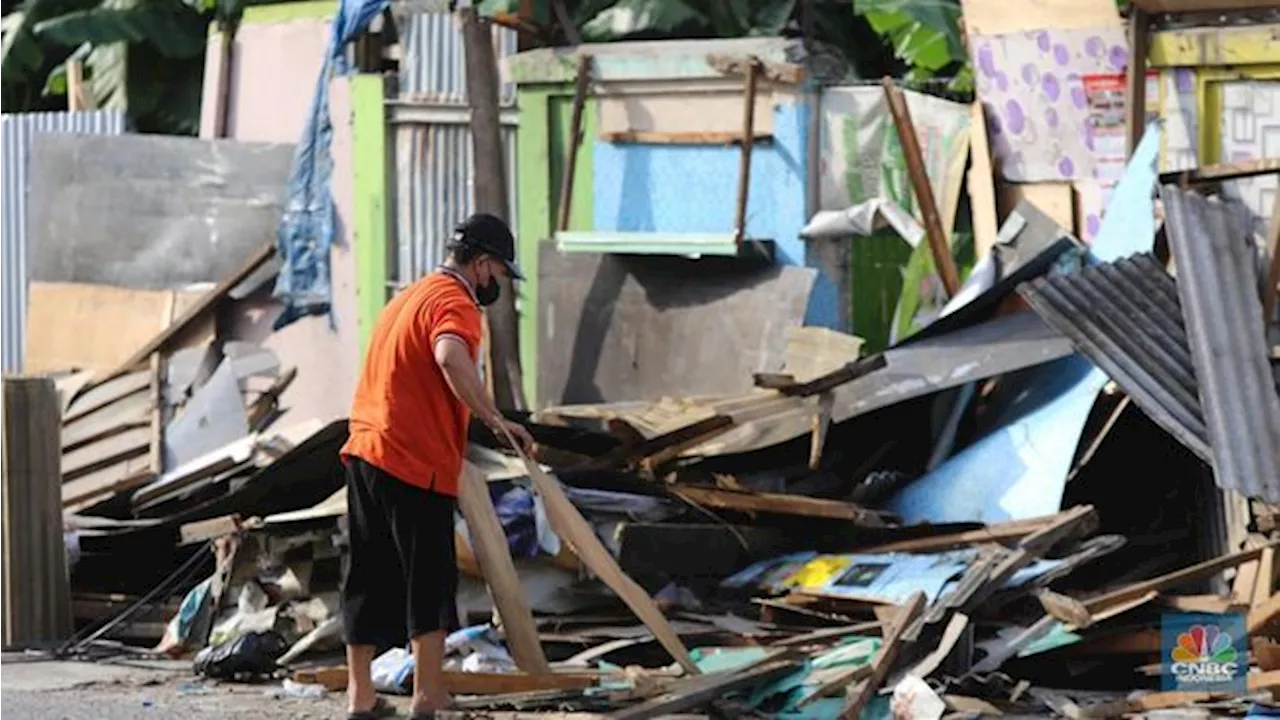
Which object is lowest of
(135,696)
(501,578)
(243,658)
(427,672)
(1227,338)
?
(135,696)

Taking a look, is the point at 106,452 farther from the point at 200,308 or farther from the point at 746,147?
the point at 746,147

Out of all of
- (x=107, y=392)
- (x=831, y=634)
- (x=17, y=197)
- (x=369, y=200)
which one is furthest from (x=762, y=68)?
(x=17, y=197)

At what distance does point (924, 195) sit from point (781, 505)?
321cm

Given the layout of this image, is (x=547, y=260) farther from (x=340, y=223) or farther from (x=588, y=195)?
(x=340, y=223)

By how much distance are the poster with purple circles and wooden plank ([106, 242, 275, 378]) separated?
19.1ft

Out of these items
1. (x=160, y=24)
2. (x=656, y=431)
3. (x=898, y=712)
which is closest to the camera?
(x=898, y=712)

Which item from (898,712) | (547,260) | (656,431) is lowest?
(898,712)

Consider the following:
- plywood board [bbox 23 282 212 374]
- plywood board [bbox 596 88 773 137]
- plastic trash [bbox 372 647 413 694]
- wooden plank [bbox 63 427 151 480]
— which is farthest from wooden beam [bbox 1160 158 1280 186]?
plywood board [bbox 23 282 212 374]

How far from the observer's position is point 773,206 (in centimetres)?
1422

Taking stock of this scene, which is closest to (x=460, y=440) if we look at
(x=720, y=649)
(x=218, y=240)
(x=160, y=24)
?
(x=720, y=649)

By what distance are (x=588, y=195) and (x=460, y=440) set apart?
6753mm

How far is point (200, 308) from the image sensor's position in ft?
55.6

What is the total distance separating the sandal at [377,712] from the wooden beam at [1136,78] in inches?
210

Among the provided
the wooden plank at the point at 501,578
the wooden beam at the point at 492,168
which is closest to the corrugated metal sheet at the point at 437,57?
the wooden beam at the point at 492,168
